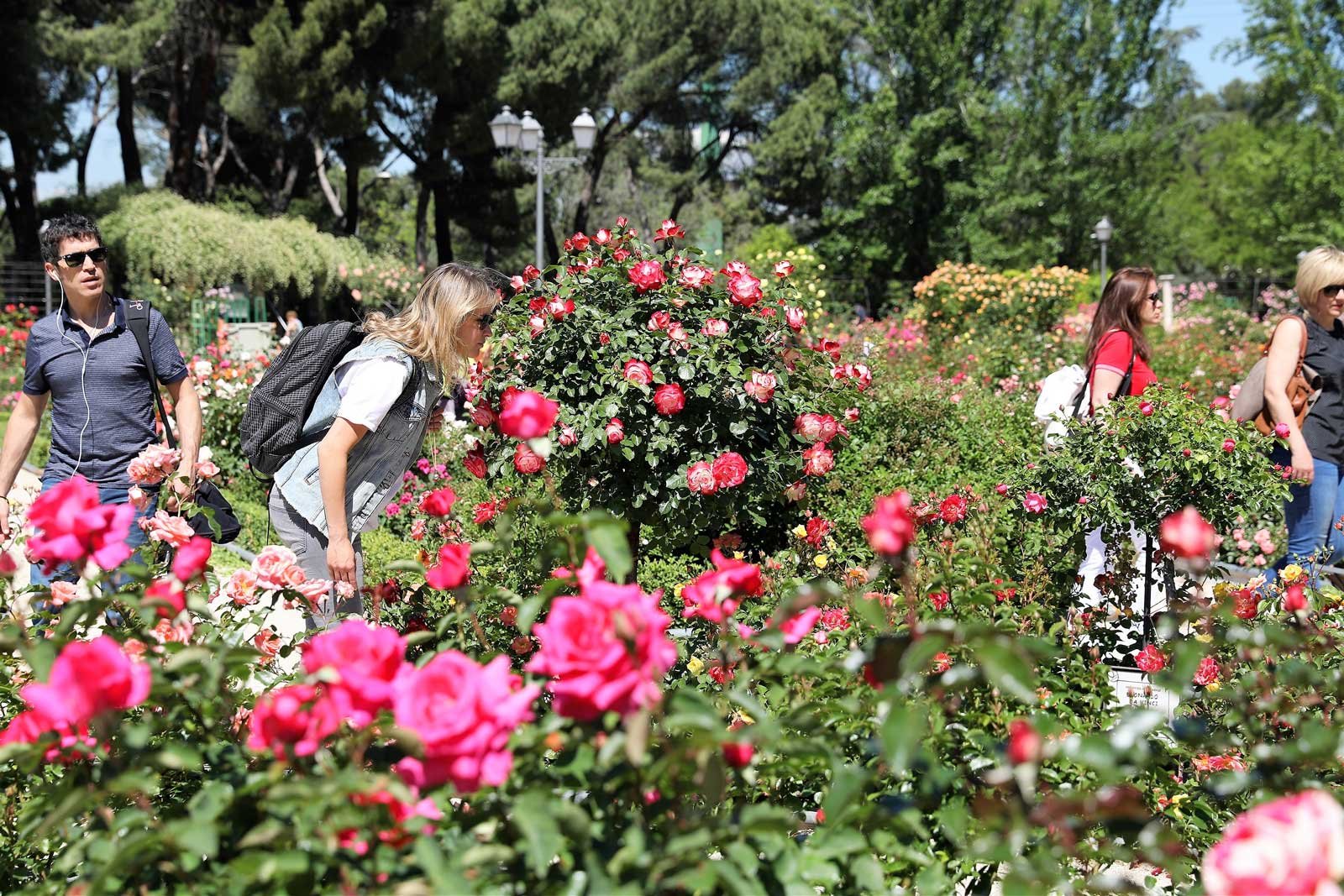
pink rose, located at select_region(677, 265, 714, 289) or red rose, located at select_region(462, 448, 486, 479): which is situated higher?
pink rose, located at select_region(677, 265, 714, 289)

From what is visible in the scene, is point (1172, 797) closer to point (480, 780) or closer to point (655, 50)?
point (480, 780)

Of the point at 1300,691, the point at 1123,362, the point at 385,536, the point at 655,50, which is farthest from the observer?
the point at 655,50

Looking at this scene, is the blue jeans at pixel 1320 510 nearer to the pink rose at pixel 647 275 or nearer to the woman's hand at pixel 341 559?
the pink rose at pixel 647 275

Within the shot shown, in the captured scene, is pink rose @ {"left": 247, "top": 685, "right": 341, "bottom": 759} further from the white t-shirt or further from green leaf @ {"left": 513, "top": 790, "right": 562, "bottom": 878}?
the white t-shirt

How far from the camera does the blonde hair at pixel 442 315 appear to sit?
2.67 m

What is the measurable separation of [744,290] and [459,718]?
7.25 ft

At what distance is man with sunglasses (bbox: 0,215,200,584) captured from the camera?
3033 millimetres

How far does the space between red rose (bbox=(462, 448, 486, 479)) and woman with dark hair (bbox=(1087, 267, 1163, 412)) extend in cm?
203

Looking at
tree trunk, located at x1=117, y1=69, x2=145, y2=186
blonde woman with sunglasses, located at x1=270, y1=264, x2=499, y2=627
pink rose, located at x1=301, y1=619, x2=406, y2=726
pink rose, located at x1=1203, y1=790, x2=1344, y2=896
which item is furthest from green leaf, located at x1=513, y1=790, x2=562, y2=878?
tree trunk, located at x1=117, y1=69, x2=145, y2=186

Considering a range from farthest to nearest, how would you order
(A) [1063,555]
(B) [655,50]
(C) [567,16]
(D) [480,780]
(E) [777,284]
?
(B) [655,50] < (C) [567,16] < (E) [777,284] < (A) [1063,555] < (D) [480,780]

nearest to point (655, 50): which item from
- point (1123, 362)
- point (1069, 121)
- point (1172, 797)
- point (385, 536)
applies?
point (1069, 121)

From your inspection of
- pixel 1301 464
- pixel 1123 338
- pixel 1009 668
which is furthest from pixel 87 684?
pixel 1301 464

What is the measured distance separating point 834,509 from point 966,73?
2371 cm

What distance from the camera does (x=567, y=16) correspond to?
24047 mm
